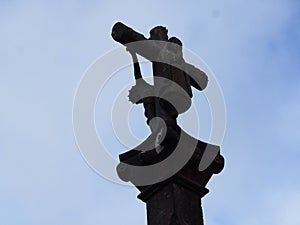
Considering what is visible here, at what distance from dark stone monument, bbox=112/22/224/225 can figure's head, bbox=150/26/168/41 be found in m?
0.20

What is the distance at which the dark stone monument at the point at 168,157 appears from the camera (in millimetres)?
4176

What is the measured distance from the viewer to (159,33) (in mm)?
4691

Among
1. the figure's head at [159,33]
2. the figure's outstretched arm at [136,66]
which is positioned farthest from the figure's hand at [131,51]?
the figure's head at [159,33]

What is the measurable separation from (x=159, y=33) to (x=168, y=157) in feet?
3.23

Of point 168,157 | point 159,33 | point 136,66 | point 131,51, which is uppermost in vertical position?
point 159,33

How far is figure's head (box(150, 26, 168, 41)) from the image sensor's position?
4.65m

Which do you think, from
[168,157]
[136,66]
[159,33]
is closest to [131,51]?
[136,66]

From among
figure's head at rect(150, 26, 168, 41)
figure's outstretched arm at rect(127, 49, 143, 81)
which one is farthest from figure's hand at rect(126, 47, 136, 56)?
figure's head at rect(150, 26, 168, 41)

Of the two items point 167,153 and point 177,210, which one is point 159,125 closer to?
point 167,153

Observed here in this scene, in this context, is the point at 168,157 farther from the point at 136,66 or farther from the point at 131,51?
the point at 131,51

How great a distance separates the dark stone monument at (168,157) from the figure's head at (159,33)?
0.20m

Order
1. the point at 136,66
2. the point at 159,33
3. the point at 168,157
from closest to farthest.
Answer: the point at 168,157, the point at 136,66, the point at 159,33

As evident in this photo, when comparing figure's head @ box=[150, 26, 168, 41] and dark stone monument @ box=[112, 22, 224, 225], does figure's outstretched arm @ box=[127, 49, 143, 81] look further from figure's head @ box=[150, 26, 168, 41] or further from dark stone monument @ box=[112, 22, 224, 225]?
figure's head @ box=[150, 26, 168, 41]

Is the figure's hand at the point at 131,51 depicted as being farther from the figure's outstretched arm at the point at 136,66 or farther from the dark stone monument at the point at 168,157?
the dark stone monument at the point at 168,157
